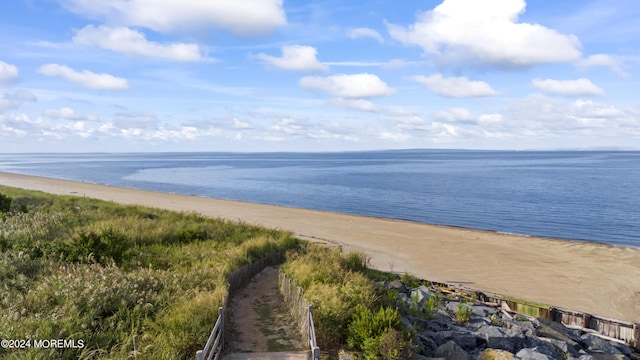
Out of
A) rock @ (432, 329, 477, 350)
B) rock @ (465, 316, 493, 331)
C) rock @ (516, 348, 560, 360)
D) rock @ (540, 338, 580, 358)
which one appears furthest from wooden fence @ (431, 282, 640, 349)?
rock @ (516, 348, 560, 360)

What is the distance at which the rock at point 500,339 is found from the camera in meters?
11.9

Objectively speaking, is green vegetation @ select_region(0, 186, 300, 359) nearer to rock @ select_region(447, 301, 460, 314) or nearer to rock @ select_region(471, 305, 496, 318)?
rock @ select_region(447, 301, 460, 314)

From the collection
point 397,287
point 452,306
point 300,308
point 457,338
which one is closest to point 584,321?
point 452,306

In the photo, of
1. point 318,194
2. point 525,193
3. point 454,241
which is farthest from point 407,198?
point 454,241

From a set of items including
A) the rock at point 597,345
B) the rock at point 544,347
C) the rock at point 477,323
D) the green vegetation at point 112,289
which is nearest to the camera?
the green vegetation at point 112,289

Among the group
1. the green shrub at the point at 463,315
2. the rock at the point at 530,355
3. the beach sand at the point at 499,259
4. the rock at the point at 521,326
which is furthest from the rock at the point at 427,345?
the beach sand at the point at 499,259

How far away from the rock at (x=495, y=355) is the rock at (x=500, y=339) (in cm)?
86

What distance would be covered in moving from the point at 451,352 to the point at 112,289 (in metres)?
8.69

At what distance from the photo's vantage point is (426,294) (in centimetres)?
1612

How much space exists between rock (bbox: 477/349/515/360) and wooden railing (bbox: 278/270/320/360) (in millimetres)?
4435

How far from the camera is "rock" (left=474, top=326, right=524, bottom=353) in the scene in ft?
39.1

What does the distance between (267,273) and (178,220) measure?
12.7 meters

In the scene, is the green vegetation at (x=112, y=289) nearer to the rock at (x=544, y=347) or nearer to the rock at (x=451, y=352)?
the rock at (x=451, y=352)

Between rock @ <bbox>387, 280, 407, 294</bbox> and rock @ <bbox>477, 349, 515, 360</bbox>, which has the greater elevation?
rock @ <bbox>477, 349, 515, 360</bbox>
